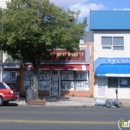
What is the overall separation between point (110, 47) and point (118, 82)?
3246 mm

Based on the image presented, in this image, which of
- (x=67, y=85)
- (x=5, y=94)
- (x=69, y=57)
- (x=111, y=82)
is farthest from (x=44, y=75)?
(x=5, y=94)

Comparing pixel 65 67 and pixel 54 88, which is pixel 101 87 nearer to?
pixel 65 67

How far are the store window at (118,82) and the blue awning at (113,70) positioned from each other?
4.77 feet

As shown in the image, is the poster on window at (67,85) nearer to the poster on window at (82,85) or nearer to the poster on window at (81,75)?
the poster on window at (82,85)

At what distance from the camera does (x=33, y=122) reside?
11.8 m

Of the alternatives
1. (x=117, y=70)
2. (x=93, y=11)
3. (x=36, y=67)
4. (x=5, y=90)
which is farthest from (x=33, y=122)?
(x=93, y=11)

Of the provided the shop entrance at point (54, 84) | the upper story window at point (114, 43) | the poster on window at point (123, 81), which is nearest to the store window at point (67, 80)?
the shop entrance at point (54, 84)

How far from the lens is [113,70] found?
1087 inches

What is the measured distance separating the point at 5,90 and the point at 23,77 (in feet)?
25.5

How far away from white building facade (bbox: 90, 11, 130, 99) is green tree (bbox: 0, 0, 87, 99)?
5.81m

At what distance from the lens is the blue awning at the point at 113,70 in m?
27.4

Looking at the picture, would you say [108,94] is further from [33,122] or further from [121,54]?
[33,122]

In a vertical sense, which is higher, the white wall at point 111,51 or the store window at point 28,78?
the white wall at point 111,51

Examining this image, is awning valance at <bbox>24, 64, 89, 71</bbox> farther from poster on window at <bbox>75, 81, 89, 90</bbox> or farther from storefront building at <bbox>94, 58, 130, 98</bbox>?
poster on window at <bbox>75, 81, 89, 90</bbox>
